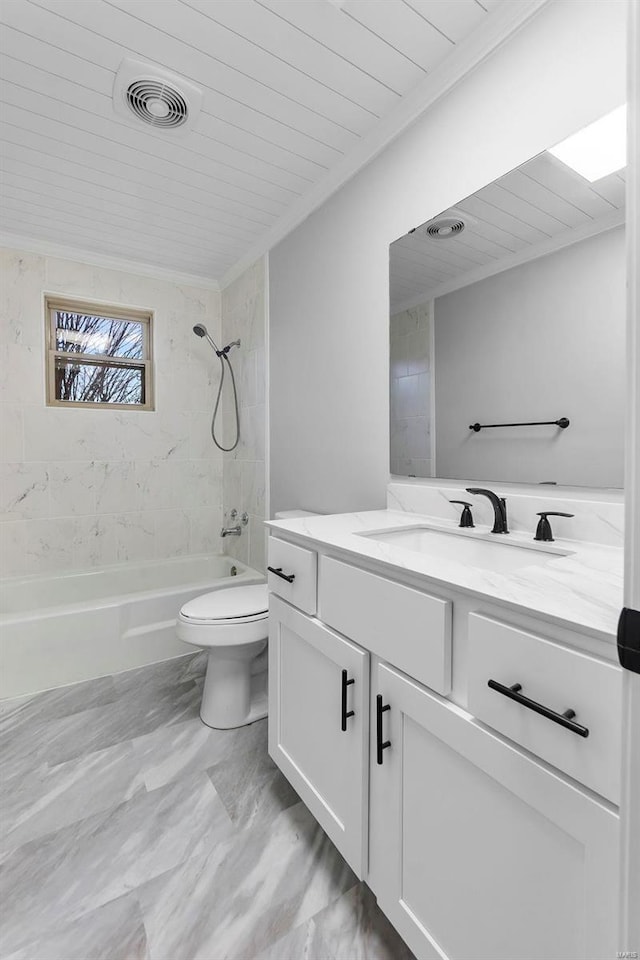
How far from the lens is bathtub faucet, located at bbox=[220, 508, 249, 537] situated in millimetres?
2947

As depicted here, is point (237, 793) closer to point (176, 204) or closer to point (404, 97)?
point (404, 97)

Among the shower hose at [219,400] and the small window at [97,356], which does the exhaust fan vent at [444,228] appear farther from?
the small window at [97,356]

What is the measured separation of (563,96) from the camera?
3.69 feet

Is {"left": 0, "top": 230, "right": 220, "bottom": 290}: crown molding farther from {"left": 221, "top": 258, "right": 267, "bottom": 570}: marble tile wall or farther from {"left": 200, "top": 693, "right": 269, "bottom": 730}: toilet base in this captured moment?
{"left": 200, "top": 693, "right": 269, "bottom": 730}: toilet base

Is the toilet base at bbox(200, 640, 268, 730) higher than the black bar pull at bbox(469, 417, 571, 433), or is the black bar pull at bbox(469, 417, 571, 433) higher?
the black bar pull at bbox(469, 417, 571, 433)

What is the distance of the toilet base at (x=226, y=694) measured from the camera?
6.06 ft

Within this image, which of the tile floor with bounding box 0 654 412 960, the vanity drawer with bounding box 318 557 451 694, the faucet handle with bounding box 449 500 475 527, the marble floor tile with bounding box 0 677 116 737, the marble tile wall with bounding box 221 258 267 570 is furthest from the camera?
the marble tile wall with bounding box 221 258 267 570

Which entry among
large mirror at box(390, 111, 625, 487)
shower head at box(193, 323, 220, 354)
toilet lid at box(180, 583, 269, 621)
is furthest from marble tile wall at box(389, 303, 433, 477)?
shower head at box(193, 323, 220, 354)

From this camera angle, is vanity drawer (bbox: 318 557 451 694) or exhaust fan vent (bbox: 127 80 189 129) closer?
vanity drawer (bbox: 318 557 451 694)

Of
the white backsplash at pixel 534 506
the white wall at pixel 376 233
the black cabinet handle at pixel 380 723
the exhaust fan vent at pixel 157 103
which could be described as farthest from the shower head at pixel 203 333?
the black cabinet handle at pixel 380 723

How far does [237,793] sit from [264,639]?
0.52 m

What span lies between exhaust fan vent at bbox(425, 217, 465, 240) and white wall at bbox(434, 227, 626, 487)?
0.18 meters

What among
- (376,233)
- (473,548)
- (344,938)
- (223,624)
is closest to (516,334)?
(473,548)

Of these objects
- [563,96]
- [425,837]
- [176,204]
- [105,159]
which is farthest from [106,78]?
[425,837]
